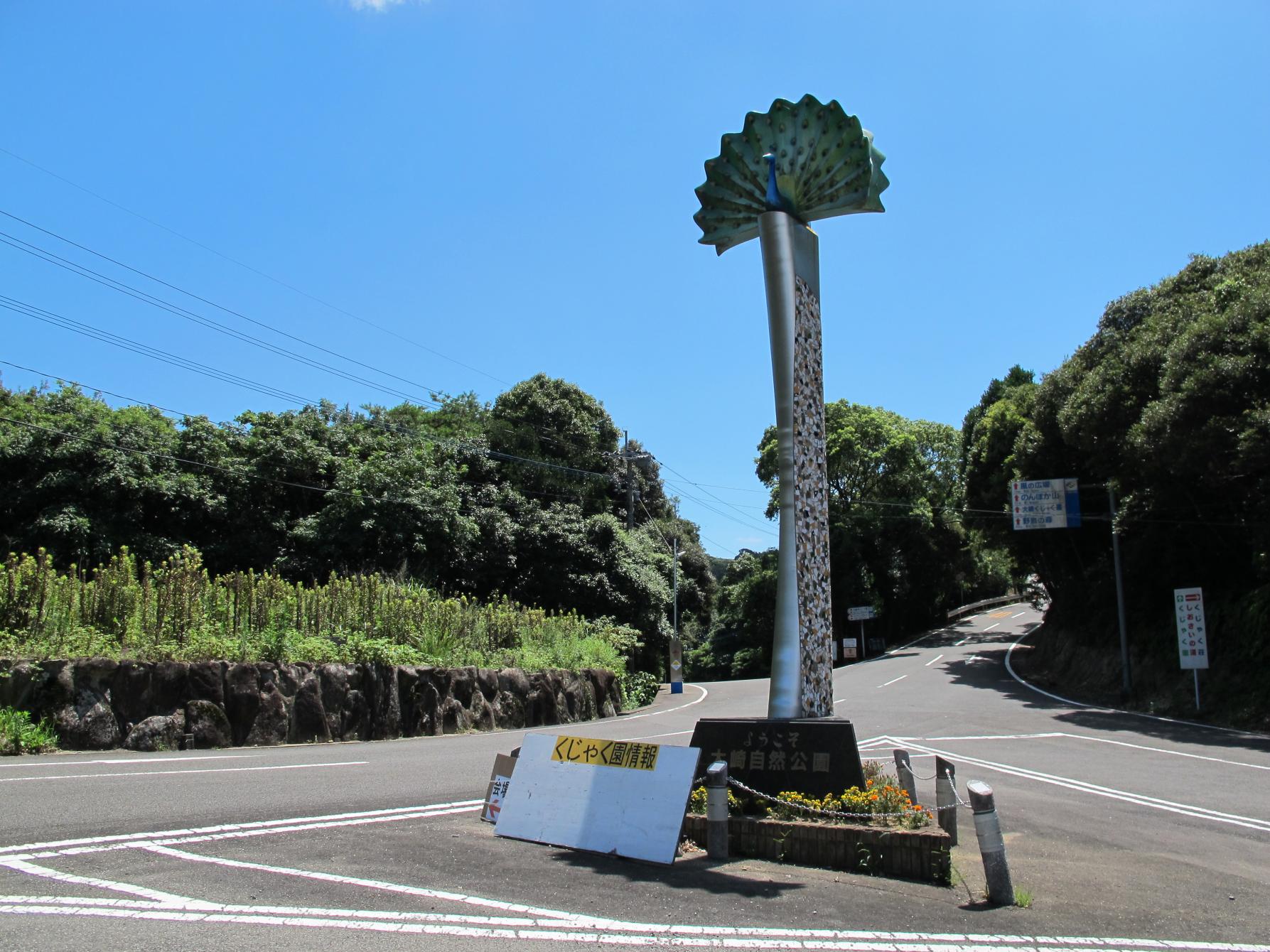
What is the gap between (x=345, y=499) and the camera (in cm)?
2731

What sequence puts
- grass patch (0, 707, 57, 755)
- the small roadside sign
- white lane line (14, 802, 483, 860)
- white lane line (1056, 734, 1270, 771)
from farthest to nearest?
white lane line (1056, 734, 1270, 771) < grass patch (0, 707, 57, 755) < the small roadside sign < white lane line (14, 802, 483, 860)

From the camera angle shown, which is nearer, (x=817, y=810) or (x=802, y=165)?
(x=817, y=810)

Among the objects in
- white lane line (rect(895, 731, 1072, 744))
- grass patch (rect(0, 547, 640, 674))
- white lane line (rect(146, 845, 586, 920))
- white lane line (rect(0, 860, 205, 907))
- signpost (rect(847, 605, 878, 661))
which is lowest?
white lane line (rect(895, 731, 1072, 744))

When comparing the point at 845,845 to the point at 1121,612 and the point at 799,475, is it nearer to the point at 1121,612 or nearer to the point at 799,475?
the point at 799,475

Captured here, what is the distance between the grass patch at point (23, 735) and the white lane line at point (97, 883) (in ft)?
23.2

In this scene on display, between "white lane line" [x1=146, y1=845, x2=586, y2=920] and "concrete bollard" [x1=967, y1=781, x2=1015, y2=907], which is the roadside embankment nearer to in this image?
"concrete bollard" [x1=967, y1=781, x2=1015, y2=907]

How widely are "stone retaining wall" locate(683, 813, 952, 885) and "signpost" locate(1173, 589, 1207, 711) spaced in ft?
59.0

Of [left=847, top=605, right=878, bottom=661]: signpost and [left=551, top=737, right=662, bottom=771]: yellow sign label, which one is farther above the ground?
[left=551, top=737, right=662, bottom=771]: yellow sign label

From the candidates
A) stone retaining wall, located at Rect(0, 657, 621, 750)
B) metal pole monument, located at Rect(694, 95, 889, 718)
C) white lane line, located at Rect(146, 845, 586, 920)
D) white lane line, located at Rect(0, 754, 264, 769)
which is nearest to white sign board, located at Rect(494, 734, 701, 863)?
white lane line, located at Rect(146, 845, 586, 920)

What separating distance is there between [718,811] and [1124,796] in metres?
7.24

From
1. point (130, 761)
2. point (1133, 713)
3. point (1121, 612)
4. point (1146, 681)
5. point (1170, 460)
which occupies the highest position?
point (1170, 460)

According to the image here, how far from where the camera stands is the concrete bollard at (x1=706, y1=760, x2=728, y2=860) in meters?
6.79

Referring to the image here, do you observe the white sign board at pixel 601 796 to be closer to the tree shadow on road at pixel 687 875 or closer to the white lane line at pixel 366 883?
the tree shadow on road at pixel 687 875

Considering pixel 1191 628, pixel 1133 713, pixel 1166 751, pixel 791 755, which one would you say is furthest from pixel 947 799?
pixel 1133 713
